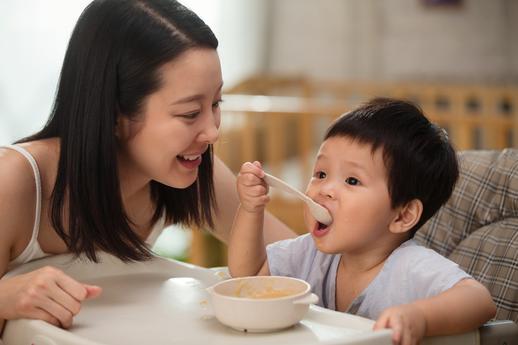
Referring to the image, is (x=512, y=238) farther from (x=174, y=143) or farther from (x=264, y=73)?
(x=264, y=73)

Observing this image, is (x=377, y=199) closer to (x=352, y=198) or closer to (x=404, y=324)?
(x=352, y=198)

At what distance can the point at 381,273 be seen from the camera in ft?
4.18

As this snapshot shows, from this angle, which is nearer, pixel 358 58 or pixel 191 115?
pixel 191 115

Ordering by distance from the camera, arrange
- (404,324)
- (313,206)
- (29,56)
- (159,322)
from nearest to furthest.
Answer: (404,324), (159,322), (313,206), (29,56)

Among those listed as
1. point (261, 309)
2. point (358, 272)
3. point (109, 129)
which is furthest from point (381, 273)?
point (109, 129)

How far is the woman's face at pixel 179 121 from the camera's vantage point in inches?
52.2

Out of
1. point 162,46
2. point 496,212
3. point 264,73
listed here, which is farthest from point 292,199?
point 162,46

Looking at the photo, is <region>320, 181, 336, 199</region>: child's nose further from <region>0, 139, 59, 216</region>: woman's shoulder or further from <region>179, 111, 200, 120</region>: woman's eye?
<region>0, 139, 59, 216</region>: woman's shoulder

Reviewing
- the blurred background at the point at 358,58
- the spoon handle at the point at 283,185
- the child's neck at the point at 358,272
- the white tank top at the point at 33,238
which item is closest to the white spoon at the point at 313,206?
the spoon handle at the point at 283,185

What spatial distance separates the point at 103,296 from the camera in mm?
1307

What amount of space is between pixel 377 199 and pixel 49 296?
1.67 ft

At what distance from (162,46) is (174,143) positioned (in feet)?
0.53

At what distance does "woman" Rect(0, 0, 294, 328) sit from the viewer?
4.37ft

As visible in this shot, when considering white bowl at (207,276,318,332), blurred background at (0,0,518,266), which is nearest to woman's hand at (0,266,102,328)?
white bowl at (207,276,318,332)
